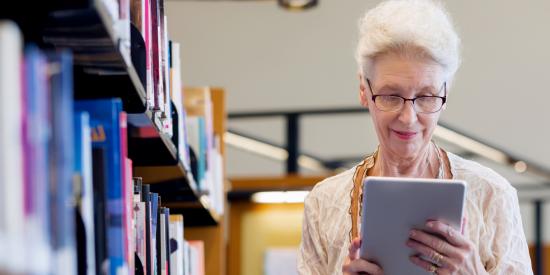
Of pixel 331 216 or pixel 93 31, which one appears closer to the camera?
pixel 93 31

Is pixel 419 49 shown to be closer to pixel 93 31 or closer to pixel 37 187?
pixel 93 31

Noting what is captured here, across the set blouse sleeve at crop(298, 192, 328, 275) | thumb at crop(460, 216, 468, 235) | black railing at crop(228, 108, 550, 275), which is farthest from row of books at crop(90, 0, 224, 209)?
black railing at crop(228, 108, 550, 275)

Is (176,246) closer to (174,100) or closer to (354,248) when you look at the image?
(174,100)

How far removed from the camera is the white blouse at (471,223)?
6.78 feet

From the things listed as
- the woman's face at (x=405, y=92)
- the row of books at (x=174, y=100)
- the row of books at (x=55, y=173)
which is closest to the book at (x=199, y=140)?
the row of books at (x=174, y=100)

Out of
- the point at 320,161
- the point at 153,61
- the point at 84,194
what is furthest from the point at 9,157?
the point at 320,161

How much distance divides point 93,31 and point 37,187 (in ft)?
1.13

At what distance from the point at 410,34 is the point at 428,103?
0.15 meters

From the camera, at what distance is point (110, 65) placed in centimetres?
137

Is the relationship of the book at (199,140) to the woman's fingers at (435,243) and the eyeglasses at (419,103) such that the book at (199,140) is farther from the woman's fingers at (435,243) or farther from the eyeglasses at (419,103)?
the woman's fingers at (435,243)

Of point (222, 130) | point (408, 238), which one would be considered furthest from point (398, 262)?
point (222, 130)

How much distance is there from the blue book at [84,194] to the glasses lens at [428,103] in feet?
3.45

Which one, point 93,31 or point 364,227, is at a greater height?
point 93,31

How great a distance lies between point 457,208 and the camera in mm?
1891
